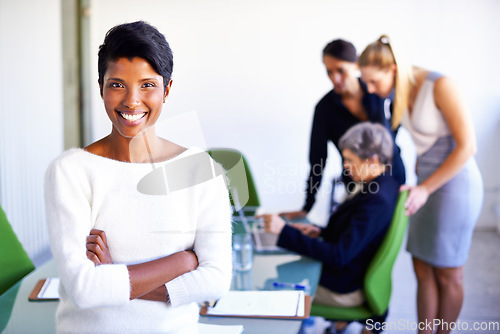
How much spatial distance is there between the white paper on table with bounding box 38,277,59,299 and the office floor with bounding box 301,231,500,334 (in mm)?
1284

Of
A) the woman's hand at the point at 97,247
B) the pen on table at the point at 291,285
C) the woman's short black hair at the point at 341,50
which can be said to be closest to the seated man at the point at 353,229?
the pen on table at the point at 291,285

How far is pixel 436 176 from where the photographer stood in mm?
1839

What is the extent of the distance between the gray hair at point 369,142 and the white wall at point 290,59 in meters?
0.09

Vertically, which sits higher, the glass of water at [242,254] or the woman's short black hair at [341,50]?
the woman's short black hair at [341,50]

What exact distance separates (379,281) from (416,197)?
15.1 inches

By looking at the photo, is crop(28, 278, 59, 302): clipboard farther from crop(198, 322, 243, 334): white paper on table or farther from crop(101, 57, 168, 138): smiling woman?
crop(101, 57, 168, 138): smiling woman

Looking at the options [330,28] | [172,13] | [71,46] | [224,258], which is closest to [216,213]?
[224,258]

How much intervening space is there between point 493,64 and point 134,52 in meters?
1.69

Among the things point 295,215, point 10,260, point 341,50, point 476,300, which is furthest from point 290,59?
point 10,260

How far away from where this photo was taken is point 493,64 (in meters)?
1.89

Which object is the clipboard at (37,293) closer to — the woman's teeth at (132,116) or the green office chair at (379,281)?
the woman's teeth at (132,116)

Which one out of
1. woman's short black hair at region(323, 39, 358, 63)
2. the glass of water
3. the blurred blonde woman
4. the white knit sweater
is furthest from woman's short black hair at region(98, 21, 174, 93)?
woman's short black hair at region(323, 39, 358, 63)

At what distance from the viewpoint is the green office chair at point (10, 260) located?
4.63 ft

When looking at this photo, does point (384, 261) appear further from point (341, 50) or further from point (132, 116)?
point (132, 116)
